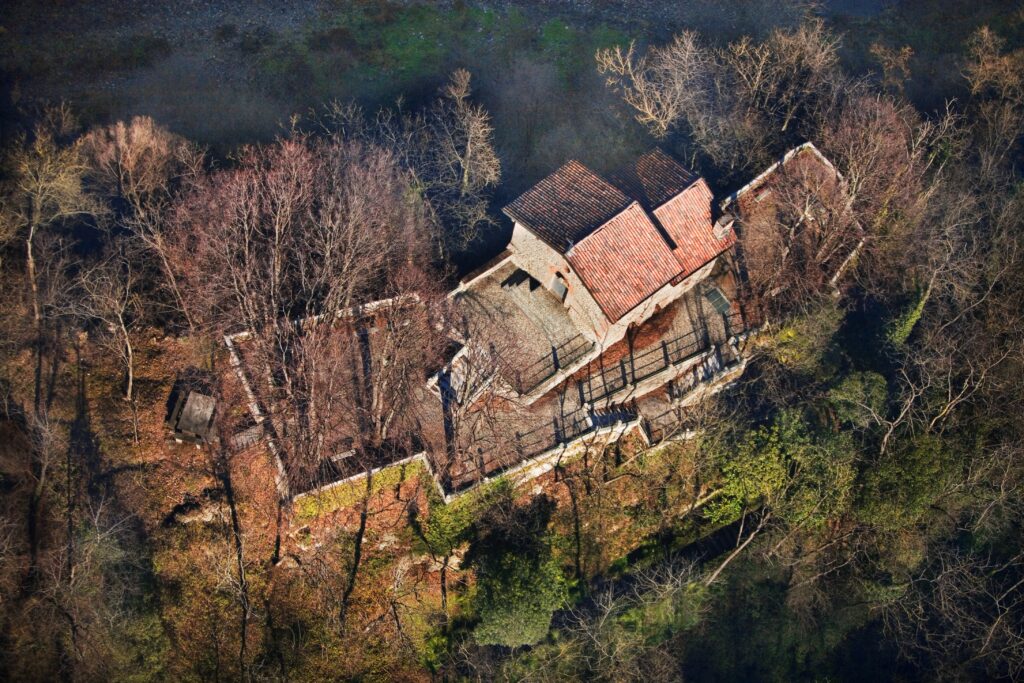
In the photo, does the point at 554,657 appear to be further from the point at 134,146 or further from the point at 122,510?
the point at 134,146

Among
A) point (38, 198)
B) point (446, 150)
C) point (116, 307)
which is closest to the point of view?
point (116, 307)

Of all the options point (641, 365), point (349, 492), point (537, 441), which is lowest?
point (349, 492)

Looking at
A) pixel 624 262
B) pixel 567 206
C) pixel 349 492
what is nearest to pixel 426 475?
pixel 349 492

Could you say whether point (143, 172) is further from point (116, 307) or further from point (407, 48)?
point (407, 48)

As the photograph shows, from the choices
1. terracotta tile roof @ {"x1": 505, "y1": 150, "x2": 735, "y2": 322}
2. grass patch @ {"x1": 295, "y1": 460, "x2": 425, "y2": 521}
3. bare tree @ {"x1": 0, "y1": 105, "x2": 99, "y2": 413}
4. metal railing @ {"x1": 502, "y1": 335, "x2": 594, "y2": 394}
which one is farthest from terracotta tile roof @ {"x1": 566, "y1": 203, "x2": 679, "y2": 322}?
bare tree @ {"x1": 0, "y1": 105, "x2": 99, "y2": 413}

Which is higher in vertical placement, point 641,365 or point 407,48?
point 407,48

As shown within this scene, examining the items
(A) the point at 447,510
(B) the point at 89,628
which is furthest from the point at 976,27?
(B) the point at 89,628

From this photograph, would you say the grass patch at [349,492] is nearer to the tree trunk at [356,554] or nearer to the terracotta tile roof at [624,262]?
the tree trunk at [356,554]

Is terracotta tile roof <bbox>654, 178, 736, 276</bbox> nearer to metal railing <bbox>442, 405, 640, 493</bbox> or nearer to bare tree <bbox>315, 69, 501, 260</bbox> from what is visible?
metal railing <bbox>442, 405, 640, 493</bbox>

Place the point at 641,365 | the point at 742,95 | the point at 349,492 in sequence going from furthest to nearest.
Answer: the point at 742,95 < the point at 641,365 < the point at 349,492
